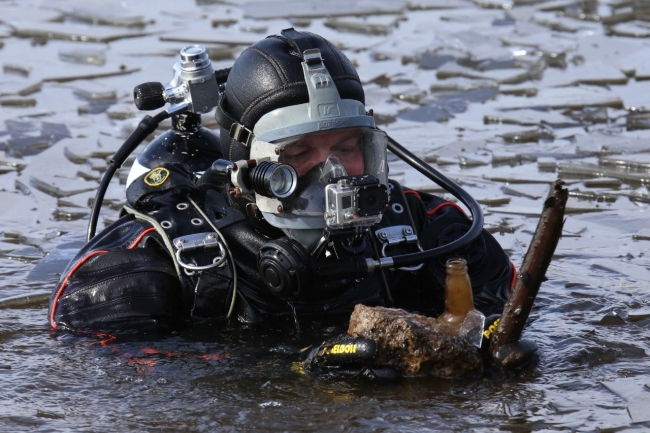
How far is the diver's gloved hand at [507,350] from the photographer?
342cm

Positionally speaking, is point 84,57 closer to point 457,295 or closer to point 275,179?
point 275,179

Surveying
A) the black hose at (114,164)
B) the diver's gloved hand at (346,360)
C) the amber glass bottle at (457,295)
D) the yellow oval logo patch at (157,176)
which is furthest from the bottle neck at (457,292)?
the black hose at (114,164)

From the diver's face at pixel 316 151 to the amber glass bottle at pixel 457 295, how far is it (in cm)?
→ 53

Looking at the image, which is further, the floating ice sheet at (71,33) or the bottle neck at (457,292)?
the floating ice sheet at (71,33)

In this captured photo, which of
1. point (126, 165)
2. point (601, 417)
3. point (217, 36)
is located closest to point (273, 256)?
point (601, 417)

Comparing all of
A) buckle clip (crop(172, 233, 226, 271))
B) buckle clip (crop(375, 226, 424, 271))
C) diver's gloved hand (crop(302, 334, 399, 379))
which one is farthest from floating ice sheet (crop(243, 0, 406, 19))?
diver's gloved hand (crop(302, 334, 399, 379))

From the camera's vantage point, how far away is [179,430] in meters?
3.18

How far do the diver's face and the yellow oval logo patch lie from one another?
55cm

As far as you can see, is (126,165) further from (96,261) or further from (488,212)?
(96,261)

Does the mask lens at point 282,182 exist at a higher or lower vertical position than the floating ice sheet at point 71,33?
lower

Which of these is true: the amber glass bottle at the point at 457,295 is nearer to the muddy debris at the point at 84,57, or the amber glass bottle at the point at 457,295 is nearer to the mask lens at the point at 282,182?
the mask lens at the point at 282,182

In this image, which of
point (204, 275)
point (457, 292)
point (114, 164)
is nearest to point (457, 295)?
point (457, 292)

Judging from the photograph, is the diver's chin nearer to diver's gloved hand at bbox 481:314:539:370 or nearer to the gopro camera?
the gopro camera

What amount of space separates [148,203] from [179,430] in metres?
1.08
